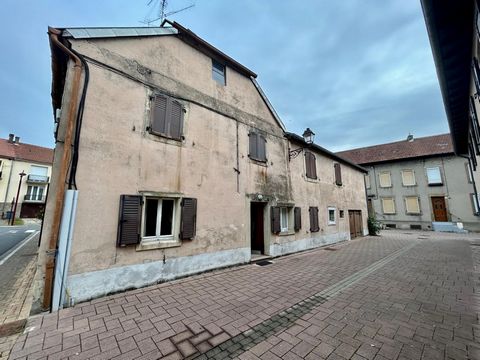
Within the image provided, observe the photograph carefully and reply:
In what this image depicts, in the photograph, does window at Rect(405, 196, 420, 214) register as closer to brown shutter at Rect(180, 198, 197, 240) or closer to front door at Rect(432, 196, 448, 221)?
front door at Rect(432, 196, 448, 221)

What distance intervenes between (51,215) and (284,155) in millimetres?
8394

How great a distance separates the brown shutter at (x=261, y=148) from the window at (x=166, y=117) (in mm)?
3510

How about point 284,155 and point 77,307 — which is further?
point 284,155

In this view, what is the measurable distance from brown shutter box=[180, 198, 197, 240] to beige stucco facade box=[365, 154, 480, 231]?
23.8 meters

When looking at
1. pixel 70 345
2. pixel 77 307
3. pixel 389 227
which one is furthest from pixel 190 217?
pixel 389 227

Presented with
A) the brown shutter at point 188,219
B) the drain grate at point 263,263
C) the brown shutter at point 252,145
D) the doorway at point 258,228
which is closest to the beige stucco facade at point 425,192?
the doorway at point 258,228

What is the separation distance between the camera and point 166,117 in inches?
238

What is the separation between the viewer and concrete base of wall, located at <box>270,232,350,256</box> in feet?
28.4

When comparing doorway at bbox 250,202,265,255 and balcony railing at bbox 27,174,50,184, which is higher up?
balcony railing at bbox 27,174,50,184

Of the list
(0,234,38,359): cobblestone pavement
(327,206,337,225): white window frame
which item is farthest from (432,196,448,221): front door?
(0,234,38,359): cobblestone pavement

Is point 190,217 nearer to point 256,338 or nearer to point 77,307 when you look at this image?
point 77,307

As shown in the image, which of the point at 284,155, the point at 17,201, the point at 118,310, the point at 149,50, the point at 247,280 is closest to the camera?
the point at 118,310

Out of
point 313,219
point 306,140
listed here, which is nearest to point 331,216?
point 313,219

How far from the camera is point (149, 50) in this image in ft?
20.1
